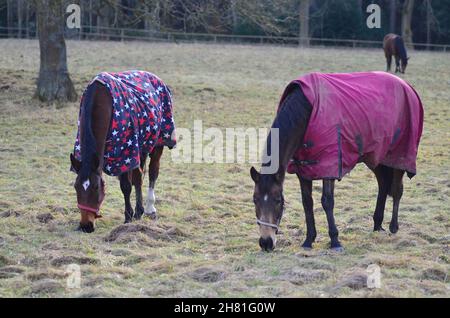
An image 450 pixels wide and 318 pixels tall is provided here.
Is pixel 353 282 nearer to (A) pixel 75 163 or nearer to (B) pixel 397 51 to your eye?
(A) pixel 75 163

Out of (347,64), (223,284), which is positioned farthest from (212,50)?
(223,284)

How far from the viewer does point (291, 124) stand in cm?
570

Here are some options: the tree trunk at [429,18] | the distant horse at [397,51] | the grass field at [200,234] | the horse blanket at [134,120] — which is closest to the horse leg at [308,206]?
the grass field at [200,234]

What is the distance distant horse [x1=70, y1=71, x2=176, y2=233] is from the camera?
6.23m

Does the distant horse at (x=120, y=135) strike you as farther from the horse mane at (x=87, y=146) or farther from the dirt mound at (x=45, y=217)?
the dirt mound at (x=45, y=217)

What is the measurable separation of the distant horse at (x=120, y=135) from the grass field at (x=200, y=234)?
1.37 ft

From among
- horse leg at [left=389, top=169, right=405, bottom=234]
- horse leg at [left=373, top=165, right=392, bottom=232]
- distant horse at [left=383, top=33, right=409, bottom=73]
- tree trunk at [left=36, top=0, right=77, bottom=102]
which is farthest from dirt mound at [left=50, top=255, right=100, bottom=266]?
distant horse at [left=383, top=33, right=409, bottom=73]

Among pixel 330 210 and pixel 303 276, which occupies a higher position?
pixel 330 210

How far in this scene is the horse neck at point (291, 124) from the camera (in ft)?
18.6

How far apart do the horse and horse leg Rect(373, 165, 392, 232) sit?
0.29m

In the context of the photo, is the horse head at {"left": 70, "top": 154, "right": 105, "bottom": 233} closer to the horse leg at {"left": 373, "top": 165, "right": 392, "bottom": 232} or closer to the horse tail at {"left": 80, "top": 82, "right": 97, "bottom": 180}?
the horse tail at {"left": 80, "top": 82, "right": 97, "bottom": 180}

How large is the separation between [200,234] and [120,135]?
1220 millimetres

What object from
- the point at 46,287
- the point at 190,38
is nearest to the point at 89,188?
the point at 46,287
